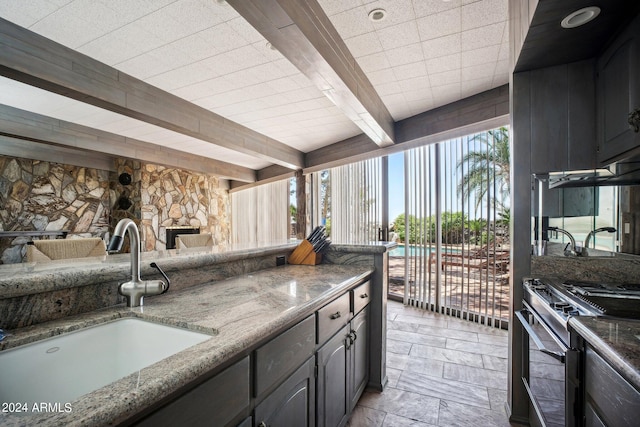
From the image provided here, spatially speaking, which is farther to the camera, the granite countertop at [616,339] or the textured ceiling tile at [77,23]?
the textured ceiling tile at [77,23]

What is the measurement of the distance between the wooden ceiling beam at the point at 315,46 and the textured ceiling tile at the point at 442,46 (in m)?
0.65

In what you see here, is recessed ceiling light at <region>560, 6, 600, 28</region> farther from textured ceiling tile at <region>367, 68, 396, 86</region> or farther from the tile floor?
the tile floor

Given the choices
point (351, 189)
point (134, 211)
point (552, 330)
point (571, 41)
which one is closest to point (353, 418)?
point (552, 330)

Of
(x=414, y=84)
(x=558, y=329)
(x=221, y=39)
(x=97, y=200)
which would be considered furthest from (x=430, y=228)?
(x=97, y=200)

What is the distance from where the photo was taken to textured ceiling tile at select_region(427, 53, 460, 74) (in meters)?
2.92

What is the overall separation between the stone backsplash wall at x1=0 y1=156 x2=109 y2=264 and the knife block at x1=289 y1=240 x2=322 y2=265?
5281 mm

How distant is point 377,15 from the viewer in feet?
7.49

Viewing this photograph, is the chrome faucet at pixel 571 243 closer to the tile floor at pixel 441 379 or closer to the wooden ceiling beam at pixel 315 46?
the tile floor at pixel 441 379

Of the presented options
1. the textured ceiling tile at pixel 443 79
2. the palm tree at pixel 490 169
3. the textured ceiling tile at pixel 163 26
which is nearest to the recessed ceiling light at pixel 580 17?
the textured ceiling tile at pixel 443 79

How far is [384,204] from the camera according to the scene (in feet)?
16.9

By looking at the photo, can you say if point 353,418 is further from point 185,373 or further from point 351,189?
point 351,189

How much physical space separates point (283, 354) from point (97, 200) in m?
6.42

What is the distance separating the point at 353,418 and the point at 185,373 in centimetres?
171

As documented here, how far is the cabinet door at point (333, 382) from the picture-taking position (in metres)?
1.44
